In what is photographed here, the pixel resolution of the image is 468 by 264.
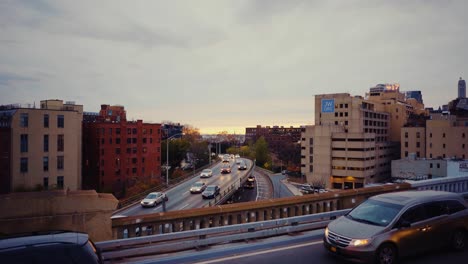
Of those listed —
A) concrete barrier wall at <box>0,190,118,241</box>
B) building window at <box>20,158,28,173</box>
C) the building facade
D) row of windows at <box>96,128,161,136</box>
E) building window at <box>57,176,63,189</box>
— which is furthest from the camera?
the building facade

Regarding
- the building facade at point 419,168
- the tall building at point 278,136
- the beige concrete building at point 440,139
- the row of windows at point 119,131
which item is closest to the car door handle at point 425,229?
the row of windows at point 119,131

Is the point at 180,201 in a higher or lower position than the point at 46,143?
lower

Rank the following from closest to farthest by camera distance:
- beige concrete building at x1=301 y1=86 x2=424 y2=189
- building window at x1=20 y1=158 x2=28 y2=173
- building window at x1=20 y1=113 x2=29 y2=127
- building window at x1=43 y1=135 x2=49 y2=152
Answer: building window at x1=20 y1=158 x2=28 y2=173 → building window at x1=20 y1=113 x2=29 y2=127 → building window at x1=43 y1=135 x2=49 y2=152 → beige concrete building at x1=301 y1=86 x2=424 y2=189

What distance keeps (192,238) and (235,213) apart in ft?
5.78

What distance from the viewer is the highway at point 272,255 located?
25.6ft

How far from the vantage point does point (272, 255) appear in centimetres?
830

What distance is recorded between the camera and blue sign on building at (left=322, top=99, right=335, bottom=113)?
274ft

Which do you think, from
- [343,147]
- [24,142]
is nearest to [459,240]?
[24,142]

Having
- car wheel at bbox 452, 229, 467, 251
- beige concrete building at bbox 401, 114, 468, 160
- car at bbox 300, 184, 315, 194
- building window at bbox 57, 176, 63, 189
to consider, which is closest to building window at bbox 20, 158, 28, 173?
building window at bbox 57, 176, 63, 189

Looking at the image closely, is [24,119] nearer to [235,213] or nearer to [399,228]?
[235,213]

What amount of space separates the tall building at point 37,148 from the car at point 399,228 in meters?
41.3

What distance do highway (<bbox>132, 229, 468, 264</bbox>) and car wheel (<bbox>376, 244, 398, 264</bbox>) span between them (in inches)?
19.0

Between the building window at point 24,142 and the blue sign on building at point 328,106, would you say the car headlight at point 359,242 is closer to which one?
the building window at point 24,142

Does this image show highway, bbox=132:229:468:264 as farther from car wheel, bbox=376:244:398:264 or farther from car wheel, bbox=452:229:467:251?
car wheel, bbox=376:244:398:264
